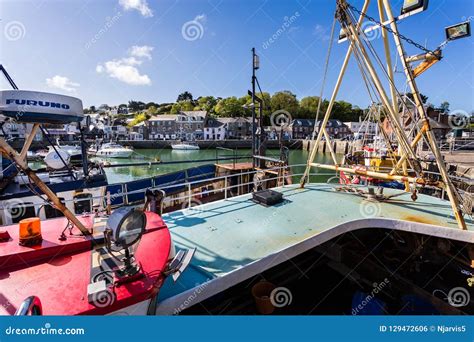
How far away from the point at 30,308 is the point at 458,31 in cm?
888

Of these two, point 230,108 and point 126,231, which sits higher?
point 230,108

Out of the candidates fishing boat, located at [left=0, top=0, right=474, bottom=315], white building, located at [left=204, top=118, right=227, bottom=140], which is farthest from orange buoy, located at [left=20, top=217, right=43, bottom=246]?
→ white building, located at [left=204, top=118, right=227, bottom=140]

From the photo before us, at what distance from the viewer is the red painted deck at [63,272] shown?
231cm

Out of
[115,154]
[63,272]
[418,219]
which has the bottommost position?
[115,154]

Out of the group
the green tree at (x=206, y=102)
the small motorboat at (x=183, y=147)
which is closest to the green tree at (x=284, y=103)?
the green tree at (x=206, y=102)

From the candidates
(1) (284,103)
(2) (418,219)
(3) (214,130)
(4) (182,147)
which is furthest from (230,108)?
(2) (418,219)

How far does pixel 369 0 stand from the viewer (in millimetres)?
6336

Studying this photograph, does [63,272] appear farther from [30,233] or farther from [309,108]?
[309,108]

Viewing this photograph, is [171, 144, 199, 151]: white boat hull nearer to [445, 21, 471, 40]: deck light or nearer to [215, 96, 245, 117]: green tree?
[215, 96, 245, 117]: green tree

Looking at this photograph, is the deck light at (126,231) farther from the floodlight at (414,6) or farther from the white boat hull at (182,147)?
the white boat hull at (182,147)

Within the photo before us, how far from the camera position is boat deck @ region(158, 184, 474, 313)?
3.73 m

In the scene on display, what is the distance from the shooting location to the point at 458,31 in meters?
5.51

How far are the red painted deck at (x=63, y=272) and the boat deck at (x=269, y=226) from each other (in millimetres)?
657
